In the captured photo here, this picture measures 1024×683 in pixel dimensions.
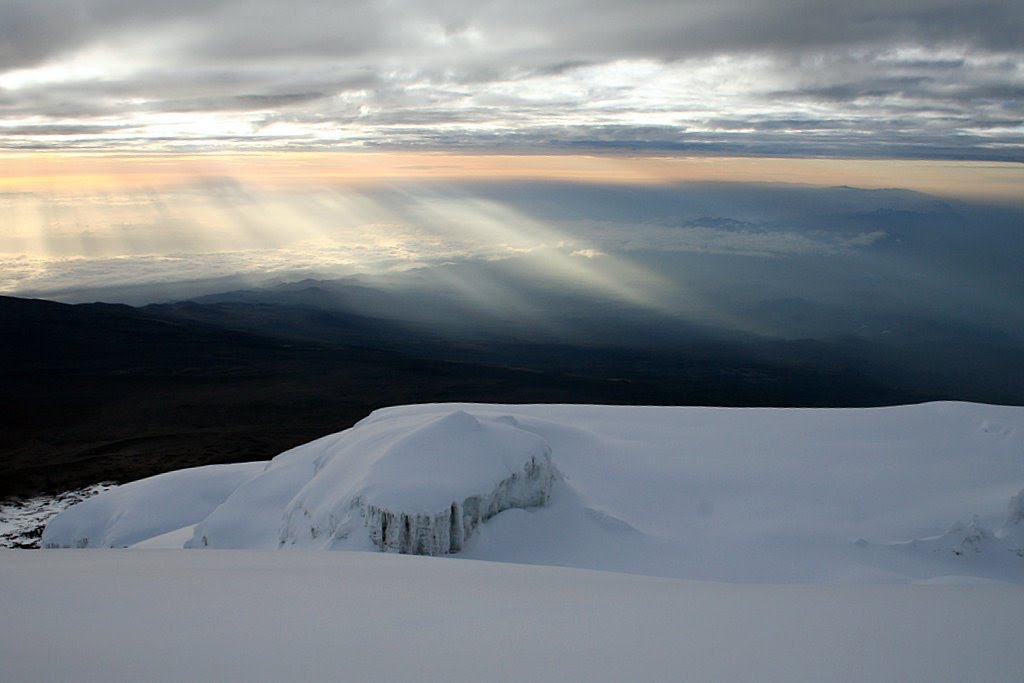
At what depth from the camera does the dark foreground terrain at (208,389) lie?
4069 centimetres

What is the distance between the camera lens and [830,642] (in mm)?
3127

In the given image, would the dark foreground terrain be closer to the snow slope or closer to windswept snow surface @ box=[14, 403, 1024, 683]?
windswept snow surface @ box=[14, 403, 1024, 683]

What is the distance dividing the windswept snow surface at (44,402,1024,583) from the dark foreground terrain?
26674mm

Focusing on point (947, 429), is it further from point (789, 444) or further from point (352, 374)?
point (352, 374)

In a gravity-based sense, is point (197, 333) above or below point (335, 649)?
below

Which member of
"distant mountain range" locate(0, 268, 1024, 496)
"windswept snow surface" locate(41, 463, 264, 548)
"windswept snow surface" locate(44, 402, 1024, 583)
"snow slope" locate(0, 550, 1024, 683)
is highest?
"snow slope" locate(0, 550, 1024, 683)

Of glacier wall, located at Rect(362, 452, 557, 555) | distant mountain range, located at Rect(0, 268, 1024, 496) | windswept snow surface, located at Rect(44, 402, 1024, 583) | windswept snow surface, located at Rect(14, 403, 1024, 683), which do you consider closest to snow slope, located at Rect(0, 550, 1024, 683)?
windswept snow surface, located at Rect(14, 403, 1024, 683)

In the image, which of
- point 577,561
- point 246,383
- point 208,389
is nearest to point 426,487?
point 577,561

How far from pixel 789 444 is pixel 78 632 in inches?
729

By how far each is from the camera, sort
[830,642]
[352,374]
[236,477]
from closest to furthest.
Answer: [830,642] → [236,477] → [352,374]

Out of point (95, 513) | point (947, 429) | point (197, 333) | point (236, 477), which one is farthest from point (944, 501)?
point (197, 333)

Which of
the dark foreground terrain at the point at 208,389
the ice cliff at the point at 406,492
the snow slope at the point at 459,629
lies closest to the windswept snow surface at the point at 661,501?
the ice cliff at the point at 406,492

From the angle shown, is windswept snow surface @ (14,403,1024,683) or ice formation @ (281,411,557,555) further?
ice formation @ (281,411,557,555)

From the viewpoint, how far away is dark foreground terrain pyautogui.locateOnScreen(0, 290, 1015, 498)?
4069cm
